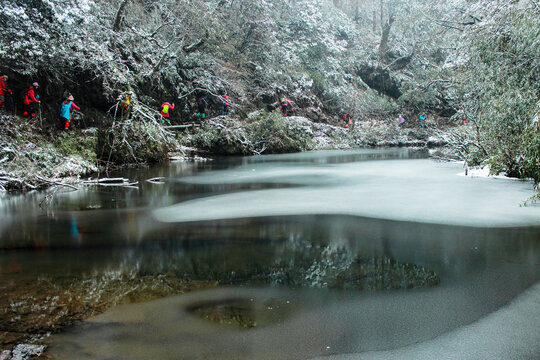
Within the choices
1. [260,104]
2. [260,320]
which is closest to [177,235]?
[260,320]

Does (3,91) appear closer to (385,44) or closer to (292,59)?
(292,59)

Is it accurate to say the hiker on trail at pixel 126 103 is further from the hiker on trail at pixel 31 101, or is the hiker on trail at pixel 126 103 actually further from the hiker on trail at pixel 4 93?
the hiker on trail at pixel 4 93

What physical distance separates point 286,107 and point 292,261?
24170 millimetres

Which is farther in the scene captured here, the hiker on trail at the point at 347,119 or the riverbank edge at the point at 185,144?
the hiker on trail at the point at 347,119

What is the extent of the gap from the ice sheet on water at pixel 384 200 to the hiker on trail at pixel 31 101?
559 centimetres

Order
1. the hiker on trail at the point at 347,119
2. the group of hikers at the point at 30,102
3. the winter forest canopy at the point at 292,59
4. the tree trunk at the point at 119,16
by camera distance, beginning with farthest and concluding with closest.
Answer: the hiker on trail at the point at 347,119
the tree trunk at the point at 119,16
the group of hikers at the point at 30,102
the winter forest canopy at the point at 292,59

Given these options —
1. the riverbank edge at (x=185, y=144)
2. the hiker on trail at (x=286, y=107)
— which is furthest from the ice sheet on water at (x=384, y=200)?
the hiker on trail at (x=286, y=107)

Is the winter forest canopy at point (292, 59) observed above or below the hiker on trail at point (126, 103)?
above

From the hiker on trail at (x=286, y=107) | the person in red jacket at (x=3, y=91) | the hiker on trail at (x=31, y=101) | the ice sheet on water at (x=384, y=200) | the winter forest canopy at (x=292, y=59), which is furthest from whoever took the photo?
the hiker on trail at (x=286, y=107)

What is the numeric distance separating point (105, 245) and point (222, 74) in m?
20.7

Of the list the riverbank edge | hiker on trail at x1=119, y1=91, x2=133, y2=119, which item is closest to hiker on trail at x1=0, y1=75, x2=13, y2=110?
the riverbank edge

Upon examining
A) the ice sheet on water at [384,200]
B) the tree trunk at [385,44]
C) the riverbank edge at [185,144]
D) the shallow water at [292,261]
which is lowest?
the shallow water at [292,261]

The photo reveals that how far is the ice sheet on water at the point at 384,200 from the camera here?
Result: 22.1 feet

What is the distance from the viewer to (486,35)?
8766mm
